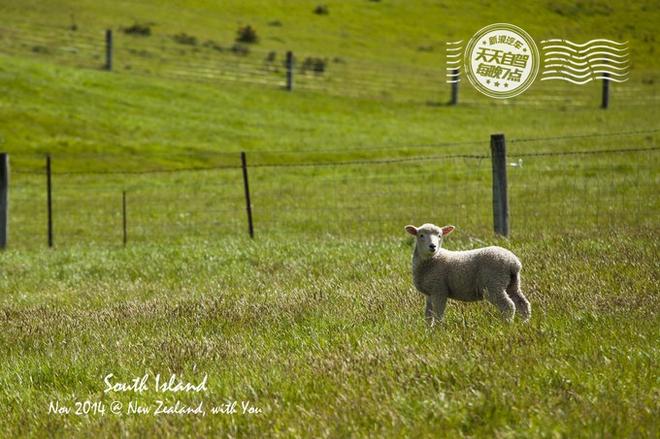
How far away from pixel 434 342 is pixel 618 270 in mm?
3413

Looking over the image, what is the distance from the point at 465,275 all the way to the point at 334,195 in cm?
1648

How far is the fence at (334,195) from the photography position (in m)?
17.5

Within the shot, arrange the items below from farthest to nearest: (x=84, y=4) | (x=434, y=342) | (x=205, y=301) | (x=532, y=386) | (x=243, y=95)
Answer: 1. (x=84, y=4)
2. (x=243, y=95)
3. (x=205, y=301)
4. (x=434, y=342)
5. (x=532, y=386)

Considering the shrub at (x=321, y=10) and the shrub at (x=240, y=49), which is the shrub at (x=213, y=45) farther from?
the shrub at (x=321, y=10)

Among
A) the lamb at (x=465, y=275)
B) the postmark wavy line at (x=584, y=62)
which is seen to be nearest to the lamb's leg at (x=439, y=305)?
the lamb at (x=465, y=275)

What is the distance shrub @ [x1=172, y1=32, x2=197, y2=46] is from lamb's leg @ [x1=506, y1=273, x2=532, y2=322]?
49407 mm

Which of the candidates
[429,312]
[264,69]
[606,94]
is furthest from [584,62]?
[429,312]

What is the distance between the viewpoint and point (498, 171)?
14438 millimetres

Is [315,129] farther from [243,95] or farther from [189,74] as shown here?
[189,74]

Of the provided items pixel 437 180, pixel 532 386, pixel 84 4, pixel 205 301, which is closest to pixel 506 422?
pixel 532 386

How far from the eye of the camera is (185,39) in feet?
181

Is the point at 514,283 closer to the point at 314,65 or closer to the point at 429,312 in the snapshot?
the point at 429,312

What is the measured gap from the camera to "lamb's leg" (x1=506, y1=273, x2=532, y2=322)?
22.7 ft

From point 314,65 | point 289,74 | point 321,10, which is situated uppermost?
point 321,10
